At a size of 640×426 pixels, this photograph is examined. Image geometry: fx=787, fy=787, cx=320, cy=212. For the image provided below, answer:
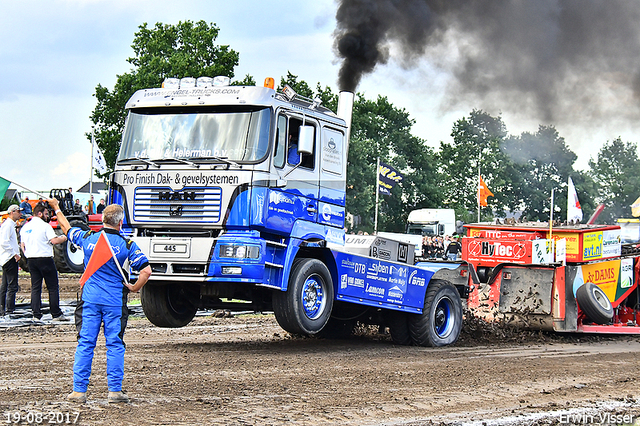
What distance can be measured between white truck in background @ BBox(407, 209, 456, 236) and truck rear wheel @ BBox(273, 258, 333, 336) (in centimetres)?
3288

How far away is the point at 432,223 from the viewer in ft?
140

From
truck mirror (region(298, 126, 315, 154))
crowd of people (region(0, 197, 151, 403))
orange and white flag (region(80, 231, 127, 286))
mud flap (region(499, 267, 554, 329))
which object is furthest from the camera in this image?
mud flap (region(499, 267, 554, 329))

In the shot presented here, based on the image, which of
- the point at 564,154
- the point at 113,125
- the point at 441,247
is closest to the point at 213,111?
the point at 441,247

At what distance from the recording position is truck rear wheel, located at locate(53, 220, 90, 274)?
755 inches

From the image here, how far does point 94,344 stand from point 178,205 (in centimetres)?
317

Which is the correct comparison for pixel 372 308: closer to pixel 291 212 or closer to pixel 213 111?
pixel 291 212

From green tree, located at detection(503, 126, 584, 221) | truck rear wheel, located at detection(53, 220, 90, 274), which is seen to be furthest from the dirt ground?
green tree, located at detection(503, 126, 584, 221)

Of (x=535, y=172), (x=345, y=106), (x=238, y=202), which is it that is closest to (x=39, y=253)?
(x=238, y=202)

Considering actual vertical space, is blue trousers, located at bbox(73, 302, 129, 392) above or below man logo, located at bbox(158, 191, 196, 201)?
below

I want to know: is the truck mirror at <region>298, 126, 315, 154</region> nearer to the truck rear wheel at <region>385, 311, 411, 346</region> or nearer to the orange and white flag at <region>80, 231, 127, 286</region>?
the truck rear wheel at <region>385, 311, 411, 346</region>

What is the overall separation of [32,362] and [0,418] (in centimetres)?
320

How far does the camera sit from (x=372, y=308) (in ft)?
37.9

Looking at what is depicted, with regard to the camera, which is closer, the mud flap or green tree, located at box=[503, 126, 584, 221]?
the mud flap

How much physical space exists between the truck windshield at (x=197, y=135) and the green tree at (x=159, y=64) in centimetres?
3208
